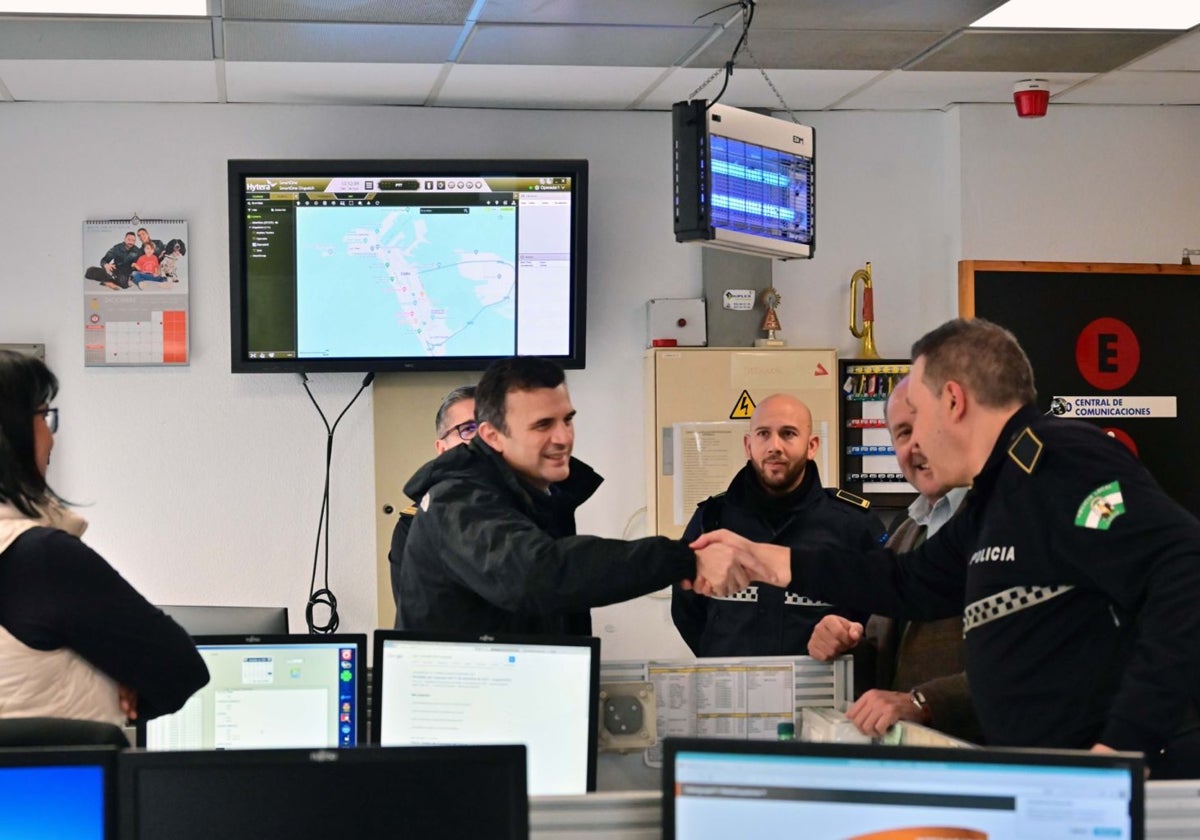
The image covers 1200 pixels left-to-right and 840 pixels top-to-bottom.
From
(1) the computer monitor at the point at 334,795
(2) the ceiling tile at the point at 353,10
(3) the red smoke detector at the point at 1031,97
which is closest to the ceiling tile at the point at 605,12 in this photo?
(2) the ceiling tile at the point at 353,10

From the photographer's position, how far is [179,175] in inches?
213

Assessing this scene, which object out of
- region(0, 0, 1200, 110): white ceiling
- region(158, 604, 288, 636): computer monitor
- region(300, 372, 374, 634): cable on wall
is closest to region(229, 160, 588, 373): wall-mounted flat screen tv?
region(300, 372, 374, 634): cable on wall

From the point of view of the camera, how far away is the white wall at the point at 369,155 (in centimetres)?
536

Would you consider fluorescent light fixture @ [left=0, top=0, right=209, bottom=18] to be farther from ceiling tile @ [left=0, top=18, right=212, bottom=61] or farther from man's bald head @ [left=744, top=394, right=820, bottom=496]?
man's bald head @ [left=744, top=394, right=820, bottom=496]

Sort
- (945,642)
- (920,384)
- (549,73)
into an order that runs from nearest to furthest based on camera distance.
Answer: (920,384), (945,642), (549,73)

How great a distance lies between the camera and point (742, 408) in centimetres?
554

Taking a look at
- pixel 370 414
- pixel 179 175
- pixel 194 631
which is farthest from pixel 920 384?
pixel 179 175

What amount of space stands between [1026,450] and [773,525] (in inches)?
73.0

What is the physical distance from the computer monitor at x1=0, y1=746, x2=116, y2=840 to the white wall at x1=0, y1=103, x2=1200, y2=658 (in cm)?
402

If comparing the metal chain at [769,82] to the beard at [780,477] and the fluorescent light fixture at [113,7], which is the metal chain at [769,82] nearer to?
the beard at [780,477]

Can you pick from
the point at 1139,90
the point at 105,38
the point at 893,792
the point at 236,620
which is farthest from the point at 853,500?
the point at 893,792

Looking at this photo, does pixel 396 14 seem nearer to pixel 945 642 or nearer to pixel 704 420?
pixel 704 420

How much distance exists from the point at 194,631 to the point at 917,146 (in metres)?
3.64

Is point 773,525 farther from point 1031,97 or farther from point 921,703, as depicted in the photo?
point 1031,97
